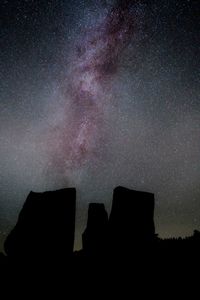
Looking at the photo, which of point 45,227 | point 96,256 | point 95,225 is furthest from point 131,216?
point 45,227

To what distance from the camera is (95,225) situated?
18.3 meters

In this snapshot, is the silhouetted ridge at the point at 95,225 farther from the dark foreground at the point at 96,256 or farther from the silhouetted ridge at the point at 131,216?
the silhouetted ridge at the point at 131,216

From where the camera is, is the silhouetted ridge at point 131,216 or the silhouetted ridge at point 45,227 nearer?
the silhouetted ridge at point 45,227

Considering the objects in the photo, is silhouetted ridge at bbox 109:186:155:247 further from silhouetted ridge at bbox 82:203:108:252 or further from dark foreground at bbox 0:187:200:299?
silhouetted ridge at bbox 82:203:108:252

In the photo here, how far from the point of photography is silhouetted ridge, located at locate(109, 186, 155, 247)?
14.8 meters

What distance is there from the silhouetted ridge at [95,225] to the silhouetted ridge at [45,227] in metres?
3.02

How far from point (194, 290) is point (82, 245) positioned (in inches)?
383

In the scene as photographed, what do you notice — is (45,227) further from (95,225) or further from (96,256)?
(95,225)

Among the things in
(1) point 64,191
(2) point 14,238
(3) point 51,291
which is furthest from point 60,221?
(3) point 51,291

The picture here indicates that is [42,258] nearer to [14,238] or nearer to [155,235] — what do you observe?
[14,238]

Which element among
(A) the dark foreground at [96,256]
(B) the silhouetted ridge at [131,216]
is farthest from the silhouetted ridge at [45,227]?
(B) the silhouetted ridge at [131,216]

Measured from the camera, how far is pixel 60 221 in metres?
14.7

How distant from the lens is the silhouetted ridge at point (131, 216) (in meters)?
14.8

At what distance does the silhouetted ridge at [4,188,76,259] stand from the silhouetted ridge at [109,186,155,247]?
83.2 inches
